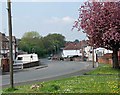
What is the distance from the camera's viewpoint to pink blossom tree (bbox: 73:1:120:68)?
85.0 ft

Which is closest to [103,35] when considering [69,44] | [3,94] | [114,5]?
[114,5]

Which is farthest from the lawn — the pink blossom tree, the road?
the pink blossom tree

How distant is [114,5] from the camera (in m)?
25.8

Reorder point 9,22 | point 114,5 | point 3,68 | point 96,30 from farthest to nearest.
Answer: point 3,68 → point 96,30 → point 114,5 → point 9,22

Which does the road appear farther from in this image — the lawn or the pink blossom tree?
the lawn

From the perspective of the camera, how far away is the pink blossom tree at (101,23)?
25906 millimetres

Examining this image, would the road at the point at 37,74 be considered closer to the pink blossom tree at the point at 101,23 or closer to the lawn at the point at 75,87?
the pink blossom tree at the point at 101,23

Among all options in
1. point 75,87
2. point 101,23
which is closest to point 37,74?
point 101,23

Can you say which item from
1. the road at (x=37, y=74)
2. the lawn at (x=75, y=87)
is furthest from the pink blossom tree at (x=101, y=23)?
the lawn at (x=75, y=87)

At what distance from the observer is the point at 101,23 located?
1053 inches

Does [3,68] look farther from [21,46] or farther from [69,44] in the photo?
[69,44]

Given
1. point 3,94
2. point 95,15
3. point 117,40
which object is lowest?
point 3,94

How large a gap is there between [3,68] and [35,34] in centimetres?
11254

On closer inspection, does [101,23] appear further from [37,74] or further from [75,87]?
[75,87]
